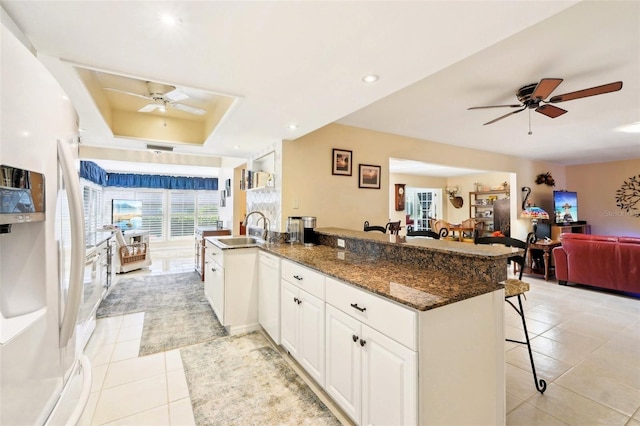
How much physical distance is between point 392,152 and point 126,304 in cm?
427

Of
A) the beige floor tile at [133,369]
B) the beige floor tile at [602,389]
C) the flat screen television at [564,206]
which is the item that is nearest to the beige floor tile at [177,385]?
the beige floor tile at [133,369]

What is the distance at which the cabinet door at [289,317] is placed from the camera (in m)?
2.19

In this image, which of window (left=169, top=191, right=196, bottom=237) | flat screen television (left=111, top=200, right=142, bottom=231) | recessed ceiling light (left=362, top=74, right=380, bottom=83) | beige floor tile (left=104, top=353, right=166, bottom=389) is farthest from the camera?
window (left=169, top=191, right=196, bottom=237)

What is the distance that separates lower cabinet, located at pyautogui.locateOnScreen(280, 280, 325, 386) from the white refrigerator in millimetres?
1244

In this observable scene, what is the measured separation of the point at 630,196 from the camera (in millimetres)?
6488

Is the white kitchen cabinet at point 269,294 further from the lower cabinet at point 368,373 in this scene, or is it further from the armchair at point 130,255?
the armchair at point 130,255

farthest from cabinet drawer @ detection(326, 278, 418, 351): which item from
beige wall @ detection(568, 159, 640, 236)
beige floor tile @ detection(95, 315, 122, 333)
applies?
beige wall @ detection(568, 159, 640, 236)

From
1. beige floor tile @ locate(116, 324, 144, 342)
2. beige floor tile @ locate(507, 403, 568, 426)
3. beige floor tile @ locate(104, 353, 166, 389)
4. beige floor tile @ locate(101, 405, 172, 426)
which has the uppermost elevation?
beige floor tile @ locate(116, 324, 144, 342)

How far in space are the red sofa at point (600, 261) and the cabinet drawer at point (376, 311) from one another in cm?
456

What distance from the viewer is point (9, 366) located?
23.1 inches

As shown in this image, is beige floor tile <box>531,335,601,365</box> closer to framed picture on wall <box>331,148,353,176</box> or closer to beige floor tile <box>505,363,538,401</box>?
beige floor tile <box>505,363,538,401</box>

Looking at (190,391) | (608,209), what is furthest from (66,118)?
(608,209)

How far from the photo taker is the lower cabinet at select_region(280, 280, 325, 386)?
6.15 ft

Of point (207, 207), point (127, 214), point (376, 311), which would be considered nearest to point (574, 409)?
point (376, 311)
